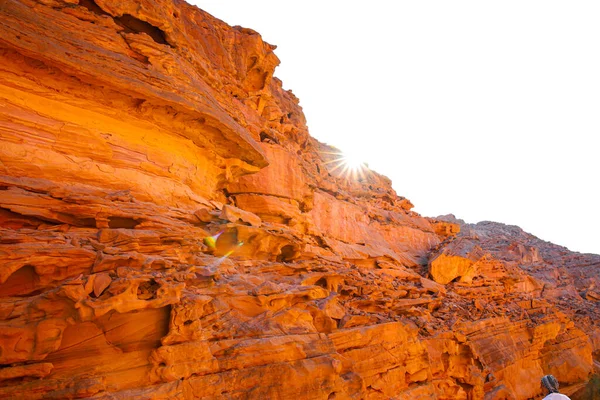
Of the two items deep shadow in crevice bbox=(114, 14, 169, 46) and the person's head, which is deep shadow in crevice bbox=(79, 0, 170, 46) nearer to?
deep shadow in crevice bbox=(114, 14, 169, 46)

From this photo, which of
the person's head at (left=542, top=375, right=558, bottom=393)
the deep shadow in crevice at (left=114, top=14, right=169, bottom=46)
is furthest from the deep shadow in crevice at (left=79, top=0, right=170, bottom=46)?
the person's head at (left=542, top=375, right=558, bottom=393)

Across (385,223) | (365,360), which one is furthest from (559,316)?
(365,360)

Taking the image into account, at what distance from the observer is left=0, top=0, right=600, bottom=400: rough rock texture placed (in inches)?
212

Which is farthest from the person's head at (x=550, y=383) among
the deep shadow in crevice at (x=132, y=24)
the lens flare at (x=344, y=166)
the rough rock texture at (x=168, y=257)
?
the lens flare at (x=344, y=166)

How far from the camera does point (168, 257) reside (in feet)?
24.3

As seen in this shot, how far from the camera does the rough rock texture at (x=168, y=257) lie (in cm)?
539

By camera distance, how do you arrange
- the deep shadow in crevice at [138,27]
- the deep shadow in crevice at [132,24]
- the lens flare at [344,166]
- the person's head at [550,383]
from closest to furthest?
the person's head at [550,383] → the deep shadow in crevice at [132,24] → the deep shadow in crevice at [138,27] → the lens flare at [344,166]

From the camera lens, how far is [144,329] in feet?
19.2

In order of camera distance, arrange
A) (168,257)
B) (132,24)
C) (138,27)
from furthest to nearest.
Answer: (138,27) < (132,24) < (168,257)

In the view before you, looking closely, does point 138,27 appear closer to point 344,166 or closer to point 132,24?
point 132,24

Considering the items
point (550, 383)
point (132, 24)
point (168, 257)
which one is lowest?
point (168, 257)

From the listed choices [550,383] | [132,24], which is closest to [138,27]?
[132,24]

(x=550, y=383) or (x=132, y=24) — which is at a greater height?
(x=132, y=24)

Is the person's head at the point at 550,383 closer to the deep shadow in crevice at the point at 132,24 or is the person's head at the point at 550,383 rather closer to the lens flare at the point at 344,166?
the deep shadow in crevice at the point at 132,24
